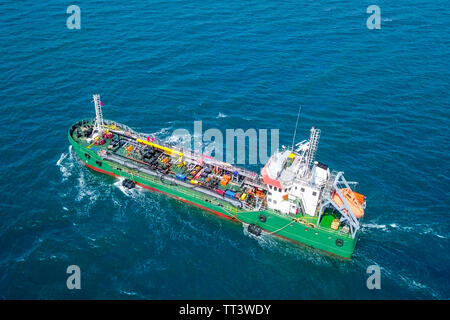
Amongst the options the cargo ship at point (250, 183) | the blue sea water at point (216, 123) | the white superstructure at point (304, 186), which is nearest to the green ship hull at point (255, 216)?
the cargo ship at point (250, 183)

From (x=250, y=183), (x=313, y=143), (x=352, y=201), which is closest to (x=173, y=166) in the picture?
(x=250, y=183)

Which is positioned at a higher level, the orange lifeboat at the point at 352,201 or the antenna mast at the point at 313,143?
the antenna mast at the point at 313,143

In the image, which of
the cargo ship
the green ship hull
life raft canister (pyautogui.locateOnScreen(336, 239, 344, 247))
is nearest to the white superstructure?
the cargo ship

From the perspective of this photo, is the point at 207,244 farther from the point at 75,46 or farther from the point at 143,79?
the point at 75,46

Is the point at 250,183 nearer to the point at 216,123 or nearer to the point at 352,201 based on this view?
the point at 352,201

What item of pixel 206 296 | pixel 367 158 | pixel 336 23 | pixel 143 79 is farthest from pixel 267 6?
pixel 206 296

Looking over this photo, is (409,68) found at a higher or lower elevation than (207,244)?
higher

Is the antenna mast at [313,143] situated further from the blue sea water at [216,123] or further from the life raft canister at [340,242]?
the blue sea water at [216,123]

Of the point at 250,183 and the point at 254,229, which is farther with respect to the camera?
the point at 250,183
